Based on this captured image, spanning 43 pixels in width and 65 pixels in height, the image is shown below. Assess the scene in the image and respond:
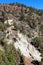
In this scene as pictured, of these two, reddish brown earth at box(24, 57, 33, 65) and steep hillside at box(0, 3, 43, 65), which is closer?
steep hillside at box(0, 3, 43, 65)

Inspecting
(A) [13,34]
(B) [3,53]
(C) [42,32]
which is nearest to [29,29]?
(C) [42,32]

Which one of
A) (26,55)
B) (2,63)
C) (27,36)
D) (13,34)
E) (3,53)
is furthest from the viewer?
(27,36)

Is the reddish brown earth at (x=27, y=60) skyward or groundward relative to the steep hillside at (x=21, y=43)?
groundward

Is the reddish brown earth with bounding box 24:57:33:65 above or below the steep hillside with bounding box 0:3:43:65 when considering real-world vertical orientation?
below

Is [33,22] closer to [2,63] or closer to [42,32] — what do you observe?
[42,32]

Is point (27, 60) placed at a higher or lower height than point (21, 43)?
lower

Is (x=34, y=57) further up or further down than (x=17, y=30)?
further down

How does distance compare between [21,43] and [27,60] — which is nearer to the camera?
[27,60]

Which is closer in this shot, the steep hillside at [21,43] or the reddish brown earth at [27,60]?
the steep hillside at [21,43]

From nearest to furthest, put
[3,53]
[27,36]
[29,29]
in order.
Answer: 1. [3,53]
2. [27,36]
3. [29,29]

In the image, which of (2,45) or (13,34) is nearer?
(2,45)
